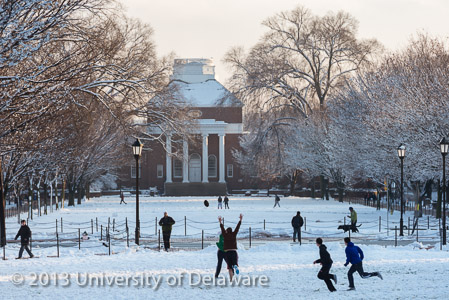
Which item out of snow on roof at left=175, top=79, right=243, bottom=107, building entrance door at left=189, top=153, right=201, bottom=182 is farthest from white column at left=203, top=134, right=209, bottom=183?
snow on roof at left=175, top=79, right=243, bottom=107

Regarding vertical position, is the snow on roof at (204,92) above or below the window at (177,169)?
above

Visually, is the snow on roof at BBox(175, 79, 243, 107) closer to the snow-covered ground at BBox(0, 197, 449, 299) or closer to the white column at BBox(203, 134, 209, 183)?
the white column at BBox(203, 134, 209, 183)

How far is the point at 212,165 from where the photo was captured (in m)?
96.0

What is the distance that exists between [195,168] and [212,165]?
7.17 feet

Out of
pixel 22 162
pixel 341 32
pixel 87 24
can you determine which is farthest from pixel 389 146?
pixel 87 24

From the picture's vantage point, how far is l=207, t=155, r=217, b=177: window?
95.8 meters

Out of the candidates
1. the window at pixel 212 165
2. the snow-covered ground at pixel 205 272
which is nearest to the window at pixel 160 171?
the window at pixel 212 165

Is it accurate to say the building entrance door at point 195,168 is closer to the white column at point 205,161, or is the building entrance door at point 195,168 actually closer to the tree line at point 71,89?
the white column at point 205,161

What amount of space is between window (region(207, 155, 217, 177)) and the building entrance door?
127cm

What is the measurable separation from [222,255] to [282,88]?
42.8 m

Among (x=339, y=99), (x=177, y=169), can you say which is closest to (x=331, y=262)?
(x=339, y=99)

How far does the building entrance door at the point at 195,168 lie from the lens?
3770 inches

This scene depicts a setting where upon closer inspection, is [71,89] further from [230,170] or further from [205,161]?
[230,170]

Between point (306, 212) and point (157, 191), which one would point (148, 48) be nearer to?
point (306, 212)
